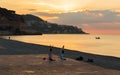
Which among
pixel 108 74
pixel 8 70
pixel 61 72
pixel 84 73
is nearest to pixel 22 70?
pixel 8 70

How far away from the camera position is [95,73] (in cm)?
2361

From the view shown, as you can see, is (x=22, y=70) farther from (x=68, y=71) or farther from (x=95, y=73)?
(x=95, y=73)

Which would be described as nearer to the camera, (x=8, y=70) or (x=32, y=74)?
(x=32, y=74)

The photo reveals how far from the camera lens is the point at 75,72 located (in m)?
23.8

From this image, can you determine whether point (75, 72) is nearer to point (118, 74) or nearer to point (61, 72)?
point (61, 72)

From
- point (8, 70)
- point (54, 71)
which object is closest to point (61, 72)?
point (54, 71)

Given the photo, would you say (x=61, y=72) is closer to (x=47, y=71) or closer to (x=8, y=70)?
(x=47, y=71)

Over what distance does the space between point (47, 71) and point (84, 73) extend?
2817 millimetres

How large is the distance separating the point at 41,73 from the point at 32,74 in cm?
82

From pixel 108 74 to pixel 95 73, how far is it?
0.97 meters

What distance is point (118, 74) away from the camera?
23.3 m

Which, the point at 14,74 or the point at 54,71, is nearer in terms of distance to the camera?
the point at 14,74

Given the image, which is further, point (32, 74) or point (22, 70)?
point (22, 70)

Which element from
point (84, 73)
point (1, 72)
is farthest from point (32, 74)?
point (84, 73)
